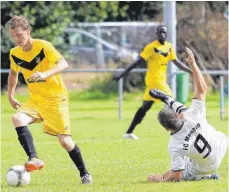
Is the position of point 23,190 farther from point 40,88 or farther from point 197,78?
point 197,78

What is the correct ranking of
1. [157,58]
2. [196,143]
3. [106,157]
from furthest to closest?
[157,58]
[106,157]
[196,143]

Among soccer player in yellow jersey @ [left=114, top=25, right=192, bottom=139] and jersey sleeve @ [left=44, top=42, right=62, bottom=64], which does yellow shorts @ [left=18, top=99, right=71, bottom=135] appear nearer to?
jersey sleeve @ [left=44, top=42, right=62, bottom=64]

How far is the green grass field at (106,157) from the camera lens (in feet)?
32.0

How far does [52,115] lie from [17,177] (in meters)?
0.79

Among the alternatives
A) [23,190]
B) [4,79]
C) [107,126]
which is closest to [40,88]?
[23,190]

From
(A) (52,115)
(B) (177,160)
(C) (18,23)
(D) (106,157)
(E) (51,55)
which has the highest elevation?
(C) (18,23)

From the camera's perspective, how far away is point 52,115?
33.2 feet

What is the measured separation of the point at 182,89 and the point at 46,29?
1105cm

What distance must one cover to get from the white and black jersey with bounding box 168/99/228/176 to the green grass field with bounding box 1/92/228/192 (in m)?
0.23

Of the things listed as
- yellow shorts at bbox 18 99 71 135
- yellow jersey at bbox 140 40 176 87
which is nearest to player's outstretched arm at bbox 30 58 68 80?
yellow shorts at bbox 18 99 71 135

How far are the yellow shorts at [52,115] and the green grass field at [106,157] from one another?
620mm

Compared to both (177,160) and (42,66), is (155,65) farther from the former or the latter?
(177,160)

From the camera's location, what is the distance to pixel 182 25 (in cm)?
2961

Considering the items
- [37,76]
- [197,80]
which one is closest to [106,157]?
[197,80]
